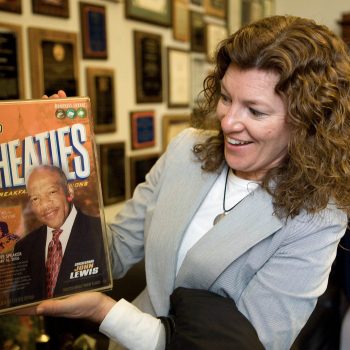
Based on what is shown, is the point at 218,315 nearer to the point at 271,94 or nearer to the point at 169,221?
the point at 169,221

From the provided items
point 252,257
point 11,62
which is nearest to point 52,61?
point 11,62

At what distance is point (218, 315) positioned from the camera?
882 mm

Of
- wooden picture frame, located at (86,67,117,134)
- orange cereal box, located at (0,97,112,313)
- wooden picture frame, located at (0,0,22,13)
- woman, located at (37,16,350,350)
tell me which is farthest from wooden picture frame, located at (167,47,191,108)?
orange cereal box, located at (0,97,112,313)

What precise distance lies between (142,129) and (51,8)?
0.72 meters

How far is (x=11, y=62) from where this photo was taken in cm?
146

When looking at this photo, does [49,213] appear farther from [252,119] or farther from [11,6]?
[11,6]

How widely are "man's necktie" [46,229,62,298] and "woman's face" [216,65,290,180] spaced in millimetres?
416

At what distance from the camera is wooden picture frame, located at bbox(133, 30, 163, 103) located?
204 centimetres

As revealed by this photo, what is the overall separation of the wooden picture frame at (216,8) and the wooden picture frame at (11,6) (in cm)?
136

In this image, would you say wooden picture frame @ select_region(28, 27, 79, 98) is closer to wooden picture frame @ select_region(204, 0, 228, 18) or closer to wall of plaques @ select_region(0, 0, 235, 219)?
wall of plaques @ select_region(0, 0, 235, 219)

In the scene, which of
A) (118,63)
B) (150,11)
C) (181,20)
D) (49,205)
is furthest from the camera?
(181,20)

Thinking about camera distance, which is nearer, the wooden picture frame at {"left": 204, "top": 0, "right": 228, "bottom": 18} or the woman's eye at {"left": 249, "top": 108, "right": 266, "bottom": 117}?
the woman's eye at {"left": 249, "top": 108, "right": 266, "bottom": 117}

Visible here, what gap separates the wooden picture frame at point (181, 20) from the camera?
225cm

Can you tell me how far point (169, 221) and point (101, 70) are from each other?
0.99m
